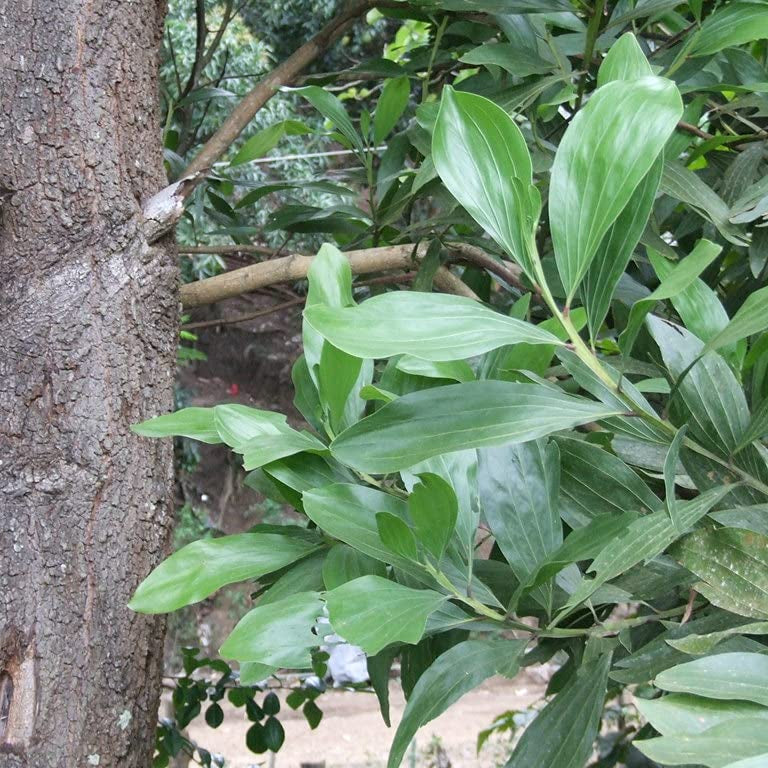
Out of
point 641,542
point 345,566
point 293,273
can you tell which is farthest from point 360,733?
point 641,542

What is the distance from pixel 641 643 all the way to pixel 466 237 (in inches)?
19.5

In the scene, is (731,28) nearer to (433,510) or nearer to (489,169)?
(489,169)

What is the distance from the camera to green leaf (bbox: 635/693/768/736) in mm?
331

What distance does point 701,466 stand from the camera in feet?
1.57

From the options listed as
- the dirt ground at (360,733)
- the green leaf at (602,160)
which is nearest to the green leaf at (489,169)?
the green leaf at (602,160)

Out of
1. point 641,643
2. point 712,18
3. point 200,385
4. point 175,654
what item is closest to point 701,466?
A: point 641,643

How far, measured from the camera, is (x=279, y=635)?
0.46 m

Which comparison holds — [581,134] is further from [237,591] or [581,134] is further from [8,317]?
[237,591]

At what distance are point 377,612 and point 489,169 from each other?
0.77ft

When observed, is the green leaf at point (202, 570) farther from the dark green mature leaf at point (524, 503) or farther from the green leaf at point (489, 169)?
the green leaf at point (489, 169)

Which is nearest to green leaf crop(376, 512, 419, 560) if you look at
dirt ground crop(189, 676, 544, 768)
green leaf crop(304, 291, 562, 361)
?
green leaf crop(304, 291, 562, 361)

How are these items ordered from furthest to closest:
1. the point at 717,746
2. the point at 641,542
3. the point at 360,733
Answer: the point at 360,733 → the point at 641,542 → the point at 717,746

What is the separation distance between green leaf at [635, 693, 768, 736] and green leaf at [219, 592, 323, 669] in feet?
0.60

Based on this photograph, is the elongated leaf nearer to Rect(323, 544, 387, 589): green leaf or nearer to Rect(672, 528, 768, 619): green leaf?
Rect(672, 528, 768, 619): green leaf
